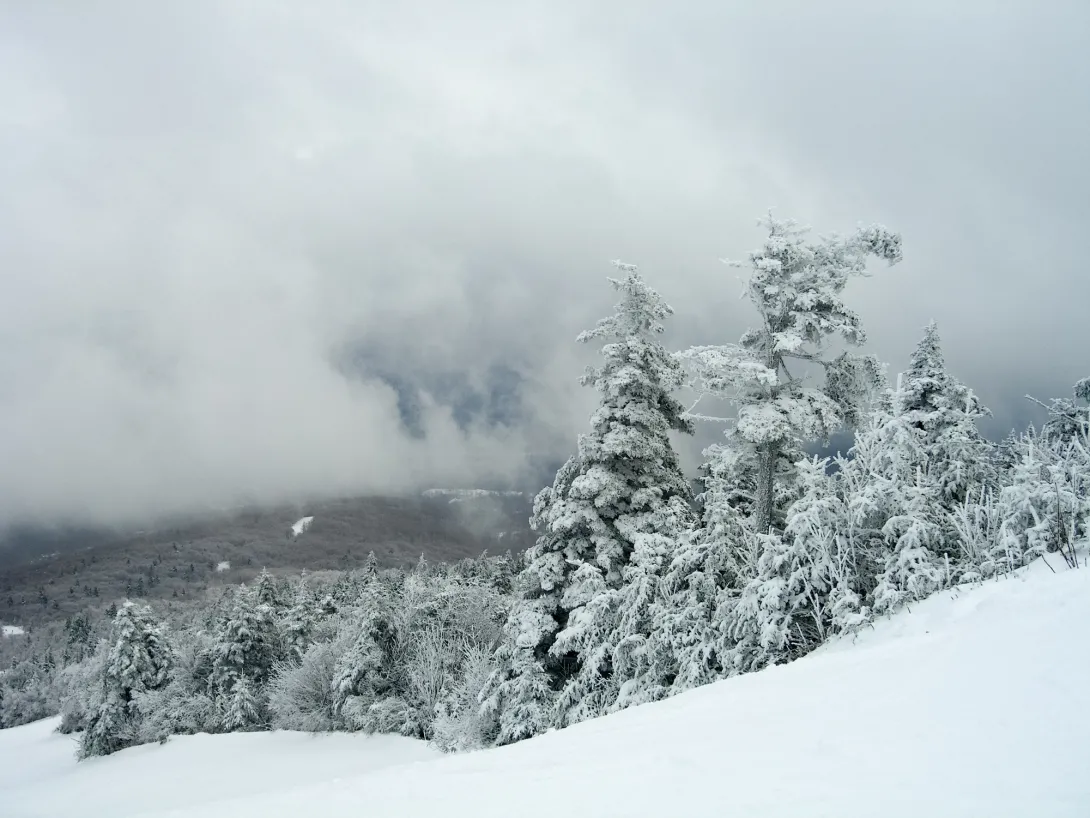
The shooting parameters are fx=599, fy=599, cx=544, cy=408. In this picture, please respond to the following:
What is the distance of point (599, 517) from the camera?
57.2ft

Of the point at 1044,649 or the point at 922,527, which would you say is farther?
the point at 922,527

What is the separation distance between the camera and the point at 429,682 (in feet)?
98.2

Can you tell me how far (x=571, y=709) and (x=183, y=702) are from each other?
39.1 m

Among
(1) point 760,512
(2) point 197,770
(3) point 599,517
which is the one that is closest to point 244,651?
(2) point 197,770

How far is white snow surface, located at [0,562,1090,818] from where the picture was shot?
4444 mm

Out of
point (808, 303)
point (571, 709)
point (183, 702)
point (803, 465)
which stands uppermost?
point (808, 303)

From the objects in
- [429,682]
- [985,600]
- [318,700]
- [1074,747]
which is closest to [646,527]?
[985,600]

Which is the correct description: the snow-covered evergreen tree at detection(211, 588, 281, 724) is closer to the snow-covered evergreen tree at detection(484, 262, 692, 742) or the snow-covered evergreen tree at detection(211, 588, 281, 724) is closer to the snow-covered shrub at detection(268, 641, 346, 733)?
the snow-covered shrub at detection(268, 641, 346, 733)

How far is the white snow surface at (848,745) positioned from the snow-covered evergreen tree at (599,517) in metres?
7.27

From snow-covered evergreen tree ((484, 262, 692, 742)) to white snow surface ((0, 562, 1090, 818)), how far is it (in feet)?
23.8

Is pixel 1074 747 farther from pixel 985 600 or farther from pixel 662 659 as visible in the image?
pixel 662 659

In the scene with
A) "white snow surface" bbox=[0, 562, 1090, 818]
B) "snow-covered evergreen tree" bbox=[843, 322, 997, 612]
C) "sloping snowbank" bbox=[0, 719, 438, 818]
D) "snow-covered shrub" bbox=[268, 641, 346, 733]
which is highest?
"snow-covered evergreen tree" bbox=[843, 322, 997, 612]

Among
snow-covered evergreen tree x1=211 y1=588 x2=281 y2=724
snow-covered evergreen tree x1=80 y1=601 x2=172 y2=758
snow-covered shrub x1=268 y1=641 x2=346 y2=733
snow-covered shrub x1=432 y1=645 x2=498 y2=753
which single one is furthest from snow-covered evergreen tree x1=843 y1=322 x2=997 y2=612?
snow-covered evergreen tree x1=80 y1=601 x2=172 y2=758

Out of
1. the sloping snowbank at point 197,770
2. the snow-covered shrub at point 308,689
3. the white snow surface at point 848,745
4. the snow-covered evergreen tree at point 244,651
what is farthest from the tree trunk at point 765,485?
the snow-covered evergreen tree at point 244,651
